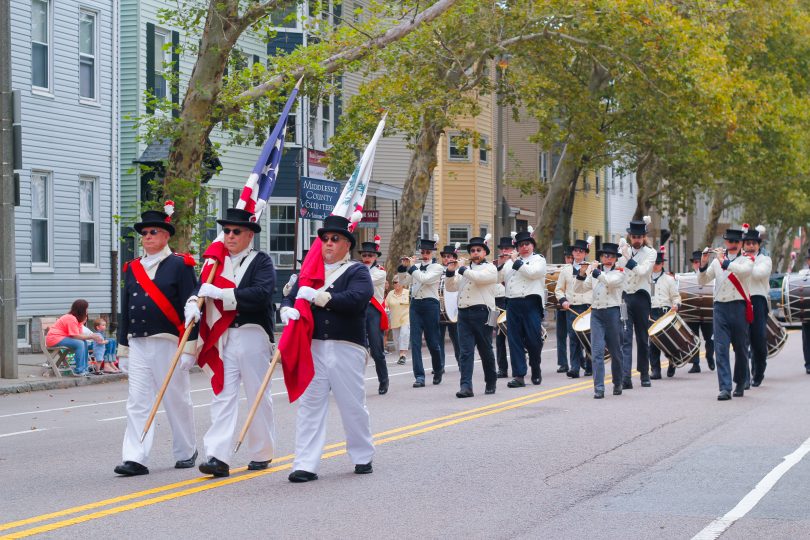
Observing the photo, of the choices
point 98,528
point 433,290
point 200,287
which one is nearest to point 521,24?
point 433,290

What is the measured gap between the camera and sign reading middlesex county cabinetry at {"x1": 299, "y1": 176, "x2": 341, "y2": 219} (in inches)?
1038

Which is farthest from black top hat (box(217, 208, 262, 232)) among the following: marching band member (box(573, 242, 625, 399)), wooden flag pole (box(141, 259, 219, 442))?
marching band member (box(573, 242, 625, 399))

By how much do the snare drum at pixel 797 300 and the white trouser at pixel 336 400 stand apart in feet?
40.5

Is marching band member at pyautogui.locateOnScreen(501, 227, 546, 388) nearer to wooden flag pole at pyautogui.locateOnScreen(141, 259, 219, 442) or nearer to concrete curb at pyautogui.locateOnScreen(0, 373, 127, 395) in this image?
concrete curb at pyautogui.locateOnScreen(0, 373, 127, 395)

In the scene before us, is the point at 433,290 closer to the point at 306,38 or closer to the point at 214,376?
the point at 214,376

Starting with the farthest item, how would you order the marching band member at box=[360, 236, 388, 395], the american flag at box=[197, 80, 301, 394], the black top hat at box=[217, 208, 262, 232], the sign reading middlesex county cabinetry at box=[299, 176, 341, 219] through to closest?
the sign reading middlesex county cabinetry at box=[299, 176, 341, 219] < the marching band member at box=[360, 236, 388, 395] < the black top hat at box=[217, 208, 262, 232] < the american flag at box=[197, 80, 301, 394]

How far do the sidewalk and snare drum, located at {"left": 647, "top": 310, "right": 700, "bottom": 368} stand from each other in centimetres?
854

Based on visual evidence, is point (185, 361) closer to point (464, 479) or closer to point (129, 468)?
point (129, 468)

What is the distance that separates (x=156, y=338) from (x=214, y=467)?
3.94ft

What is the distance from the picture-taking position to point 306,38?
123ft

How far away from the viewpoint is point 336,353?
398 inches

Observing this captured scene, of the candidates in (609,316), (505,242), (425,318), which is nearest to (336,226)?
(609,316)

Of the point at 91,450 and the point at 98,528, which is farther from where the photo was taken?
the point at 91,450

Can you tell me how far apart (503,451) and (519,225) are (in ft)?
148
